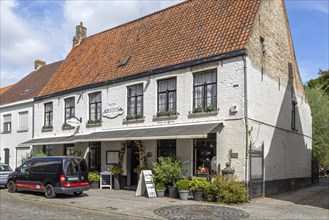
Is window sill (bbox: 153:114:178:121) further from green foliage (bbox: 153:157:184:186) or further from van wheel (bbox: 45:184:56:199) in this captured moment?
van wheel (bbox: 45:184:56:199)

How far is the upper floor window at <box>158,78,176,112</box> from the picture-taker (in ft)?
58.9

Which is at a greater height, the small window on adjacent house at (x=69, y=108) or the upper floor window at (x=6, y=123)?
the small window on adjacent house at (x=69, y=108)

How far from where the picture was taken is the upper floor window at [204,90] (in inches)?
650

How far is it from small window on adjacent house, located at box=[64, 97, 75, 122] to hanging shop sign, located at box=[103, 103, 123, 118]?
3296 mm

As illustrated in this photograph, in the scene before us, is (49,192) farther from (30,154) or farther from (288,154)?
(288,154)

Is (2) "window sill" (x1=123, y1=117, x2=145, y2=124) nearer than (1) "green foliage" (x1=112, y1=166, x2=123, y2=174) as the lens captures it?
Yes

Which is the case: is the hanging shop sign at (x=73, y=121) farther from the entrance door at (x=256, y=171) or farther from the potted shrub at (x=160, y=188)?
the entrance door at (x=256, y=171)

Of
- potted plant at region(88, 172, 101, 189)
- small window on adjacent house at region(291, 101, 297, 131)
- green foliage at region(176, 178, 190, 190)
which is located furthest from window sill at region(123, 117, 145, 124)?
small window on adjacent house at region(291, 101, 297, 131)

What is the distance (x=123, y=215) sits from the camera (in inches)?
462

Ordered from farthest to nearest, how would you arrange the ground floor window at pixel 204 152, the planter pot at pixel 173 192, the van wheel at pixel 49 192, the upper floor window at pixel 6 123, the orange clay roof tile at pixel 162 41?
the upper floor window at pixel 6 123, the orange clay roof tile at pixel 162 41, the ground floor window at pixel 204 152, the planter pot at pixel 173 192, the van wheel at pixel 49 192

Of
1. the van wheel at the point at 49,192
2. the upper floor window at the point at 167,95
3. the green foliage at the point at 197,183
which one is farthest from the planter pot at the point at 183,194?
the van wheel at the point at 49,192

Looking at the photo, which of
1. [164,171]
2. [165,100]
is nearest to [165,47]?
[165,100]

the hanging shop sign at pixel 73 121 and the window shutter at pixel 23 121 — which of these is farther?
the window shutter at pixel 23 121

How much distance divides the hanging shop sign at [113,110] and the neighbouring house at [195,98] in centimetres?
6
